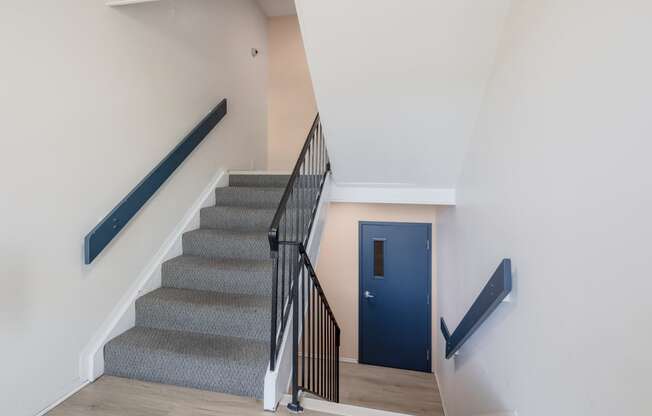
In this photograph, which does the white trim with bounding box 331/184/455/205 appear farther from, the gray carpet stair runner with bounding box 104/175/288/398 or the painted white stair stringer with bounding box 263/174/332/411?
the painted white stair stringer with bounding box 263/174/332/411

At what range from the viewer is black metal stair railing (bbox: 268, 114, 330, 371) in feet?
5.55

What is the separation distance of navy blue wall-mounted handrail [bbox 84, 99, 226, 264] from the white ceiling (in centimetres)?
193

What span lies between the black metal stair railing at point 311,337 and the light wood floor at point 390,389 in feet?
2.10

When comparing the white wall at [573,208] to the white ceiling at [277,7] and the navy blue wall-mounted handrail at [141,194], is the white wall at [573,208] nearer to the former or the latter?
the navy blue wall-mounted handrail at [141,194]

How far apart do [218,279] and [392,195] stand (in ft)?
5.54

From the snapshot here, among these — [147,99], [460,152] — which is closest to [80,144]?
[147,99]

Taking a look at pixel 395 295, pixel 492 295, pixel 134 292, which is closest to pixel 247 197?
pixel 134 292

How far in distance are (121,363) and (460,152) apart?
258cm

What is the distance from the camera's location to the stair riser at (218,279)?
7.36ft

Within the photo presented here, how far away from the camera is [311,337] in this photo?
8.46ft

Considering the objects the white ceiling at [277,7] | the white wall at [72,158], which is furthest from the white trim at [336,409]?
the white ceiling at [277,7]

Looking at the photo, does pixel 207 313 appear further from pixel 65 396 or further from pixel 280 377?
pixel 65 396

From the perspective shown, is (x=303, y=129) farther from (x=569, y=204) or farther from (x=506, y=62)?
(x=569, y=204)

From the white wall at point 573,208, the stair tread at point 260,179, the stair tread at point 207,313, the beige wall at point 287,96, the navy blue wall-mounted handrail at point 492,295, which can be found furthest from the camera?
the beige wall at point 287,96
